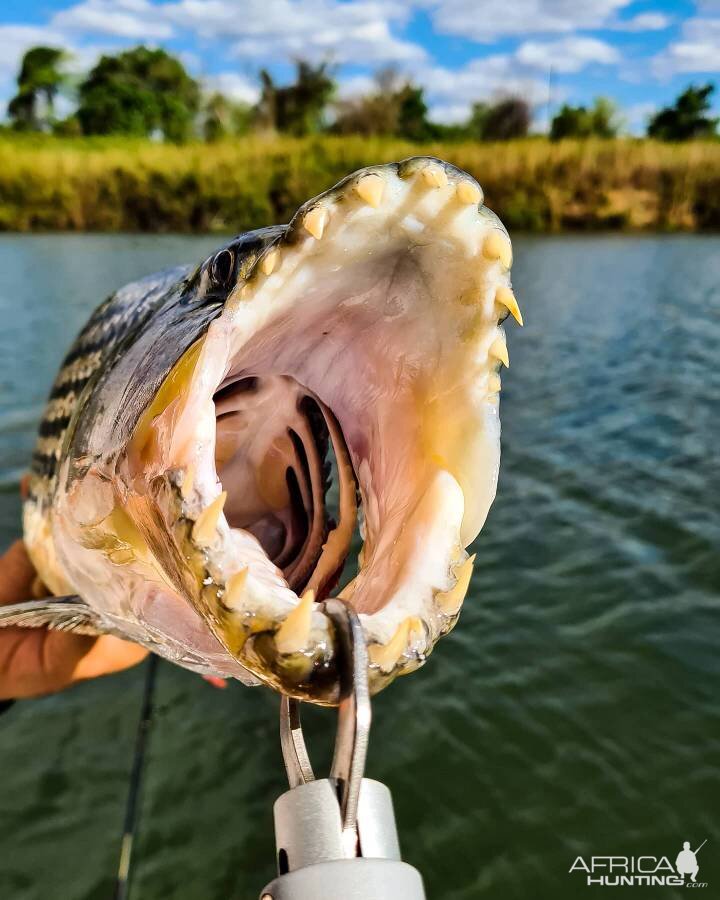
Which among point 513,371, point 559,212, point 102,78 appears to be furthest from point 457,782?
point 102,78

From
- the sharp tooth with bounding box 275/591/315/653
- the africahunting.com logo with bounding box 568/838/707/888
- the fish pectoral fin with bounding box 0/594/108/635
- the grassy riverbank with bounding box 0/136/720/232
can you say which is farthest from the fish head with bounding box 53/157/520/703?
the grassy riverbank with bounding box 0/136/720/232

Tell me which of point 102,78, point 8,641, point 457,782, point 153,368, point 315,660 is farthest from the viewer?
point 102,78

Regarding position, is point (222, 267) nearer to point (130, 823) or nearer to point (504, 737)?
point (130, 823)

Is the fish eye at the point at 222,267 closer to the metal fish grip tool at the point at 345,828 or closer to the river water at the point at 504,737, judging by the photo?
the metal fish grip tool at the point at 345,828

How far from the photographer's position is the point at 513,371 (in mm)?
8094

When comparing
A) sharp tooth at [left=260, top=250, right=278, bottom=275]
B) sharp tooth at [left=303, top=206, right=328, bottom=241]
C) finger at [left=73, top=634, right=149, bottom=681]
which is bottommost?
finger at [left=73, top=634, right=149, bottom=681]

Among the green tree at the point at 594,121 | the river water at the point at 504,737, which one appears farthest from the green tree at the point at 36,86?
the river water at the point at 504,737

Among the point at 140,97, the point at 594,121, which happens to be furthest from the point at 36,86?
the point at 594,121

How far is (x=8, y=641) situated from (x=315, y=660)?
1661 millimetres

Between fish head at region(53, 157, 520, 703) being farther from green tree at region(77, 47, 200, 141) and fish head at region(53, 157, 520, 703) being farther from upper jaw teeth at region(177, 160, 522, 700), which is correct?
green tree at region(77, 47, 200, 141)

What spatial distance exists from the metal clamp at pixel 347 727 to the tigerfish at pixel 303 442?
0.03 m

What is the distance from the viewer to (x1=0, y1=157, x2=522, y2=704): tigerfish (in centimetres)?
101

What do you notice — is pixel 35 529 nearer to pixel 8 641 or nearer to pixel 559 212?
pixel 8 641

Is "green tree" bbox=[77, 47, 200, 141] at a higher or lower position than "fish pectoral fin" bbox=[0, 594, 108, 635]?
higher
